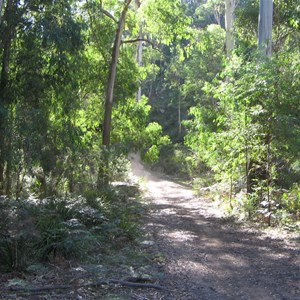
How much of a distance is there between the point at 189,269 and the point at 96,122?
11834 mm

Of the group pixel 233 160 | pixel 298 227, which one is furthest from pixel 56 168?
pixel 298 227

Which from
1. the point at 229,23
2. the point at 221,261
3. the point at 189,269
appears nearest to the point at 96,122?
the point at 229,23

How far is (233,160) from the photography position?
46.6ft

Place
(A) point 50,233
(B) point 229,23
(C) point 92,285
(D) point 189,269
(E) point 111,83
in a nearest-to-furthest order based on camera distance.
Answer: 1. (C) point 92,285
2. (D) point 189,269
3. (A) point 50,233
4. (E) point 111,83
5. (B) point 229,23

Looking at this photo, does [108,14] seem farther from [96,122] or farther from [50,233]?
[50,233]

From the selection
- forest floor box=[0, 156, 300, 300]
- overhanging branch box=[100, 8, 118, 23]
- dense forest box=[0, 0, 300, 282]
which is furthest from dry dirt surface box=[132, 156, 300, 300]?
overhanging branch box=[100, 8, 118, 23]

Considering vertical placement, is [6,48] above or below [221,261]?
above

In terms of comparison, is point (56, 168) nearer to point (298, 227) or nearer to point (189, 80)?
point (298, 227)

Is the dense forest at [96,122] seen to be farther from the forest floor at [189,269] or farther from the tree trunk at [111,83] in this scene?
the forest floor at [189,269]

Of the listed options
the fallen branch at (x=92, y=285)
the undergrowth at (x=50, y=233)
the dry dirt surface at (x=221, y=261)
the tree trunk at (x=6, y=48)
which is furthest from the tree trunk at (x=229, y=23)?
the fallen branch at (x=92, y=285)

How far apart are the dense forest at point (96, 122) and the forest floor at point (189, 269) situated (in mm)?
683

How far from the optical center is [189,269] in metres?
7.55

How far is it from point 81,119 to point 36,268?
11.3 m

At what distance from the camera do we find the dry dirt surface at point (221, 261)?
20.7 feet
